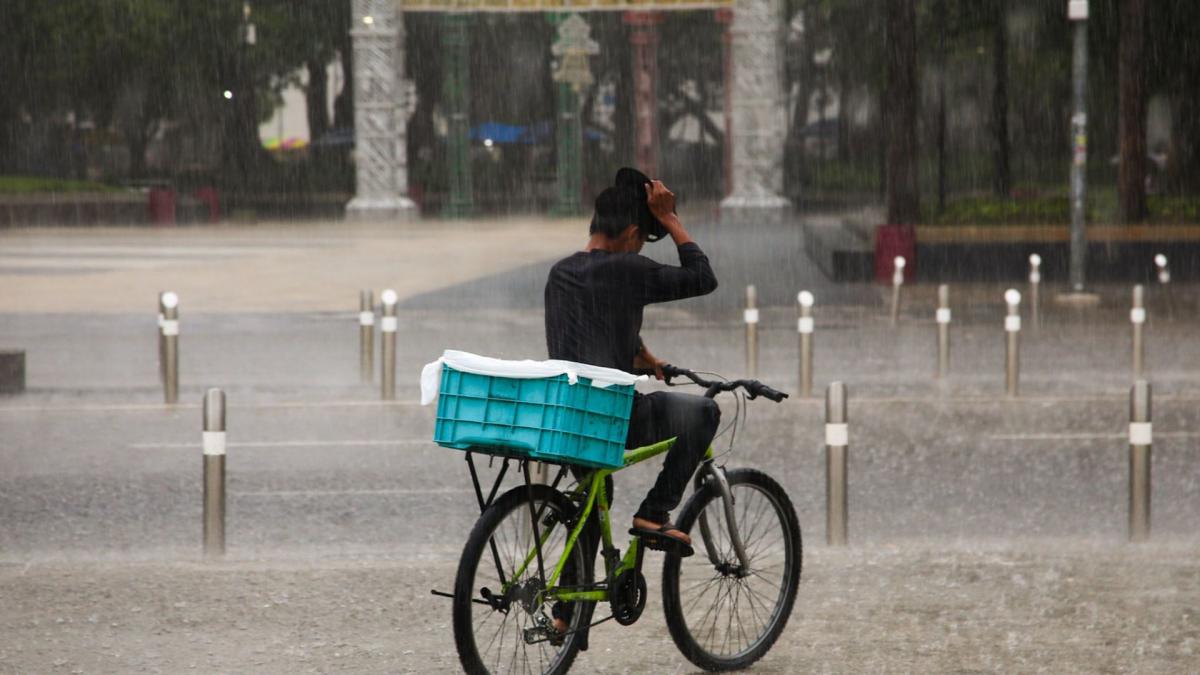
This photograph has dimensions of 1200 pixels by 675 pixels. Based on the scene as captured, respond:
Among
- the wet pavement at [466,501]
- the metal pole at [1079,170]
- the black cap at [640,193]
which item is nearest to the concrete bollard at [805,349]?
the wet pavement at [466,501]

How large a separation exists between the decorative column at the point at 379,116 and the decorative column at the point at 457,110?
1.24m

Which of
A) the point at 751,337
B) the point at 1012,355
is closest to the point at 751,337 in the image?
the point at 751,337

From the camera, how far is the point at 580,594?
592 centimetres

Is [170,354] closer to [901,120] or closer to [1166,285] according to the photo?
[1166,285]

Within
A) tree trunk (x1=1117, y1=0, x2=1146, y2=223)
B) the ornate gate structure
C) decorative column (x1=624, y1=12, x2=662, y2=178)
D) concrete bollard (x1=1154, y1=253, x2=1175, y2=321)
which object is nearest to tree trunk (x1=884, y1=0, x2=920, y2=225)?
tree trunk (x1=1117, y1=0, x2=1146, y2=223)

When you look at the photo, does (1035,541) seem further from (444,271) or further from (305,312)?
(444,271)

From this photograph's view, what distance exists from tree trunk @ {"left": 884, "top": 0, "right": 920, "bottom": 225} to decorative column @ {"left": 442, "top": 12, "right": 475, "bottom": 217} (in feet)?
70.0

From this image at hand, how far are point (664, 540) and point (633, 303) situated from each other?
29.7 inches

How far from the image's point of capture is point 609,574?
19.9ft

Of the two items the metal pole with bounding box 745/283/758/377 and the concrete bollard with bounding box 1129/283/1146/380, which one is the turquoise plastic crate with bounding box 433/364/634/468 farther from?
the concrete bollard with bounding box 1129/283/1146/380

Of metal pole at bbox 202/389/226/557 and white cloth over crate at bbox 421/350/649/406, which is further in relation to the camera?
metal pole at bbox 202/389/226/557

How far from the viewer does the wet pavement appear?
6.80 meters

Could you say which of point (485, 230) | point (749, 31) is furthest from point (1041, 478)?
point (749, 31)

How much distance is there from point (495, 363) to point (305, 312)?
17.1m
